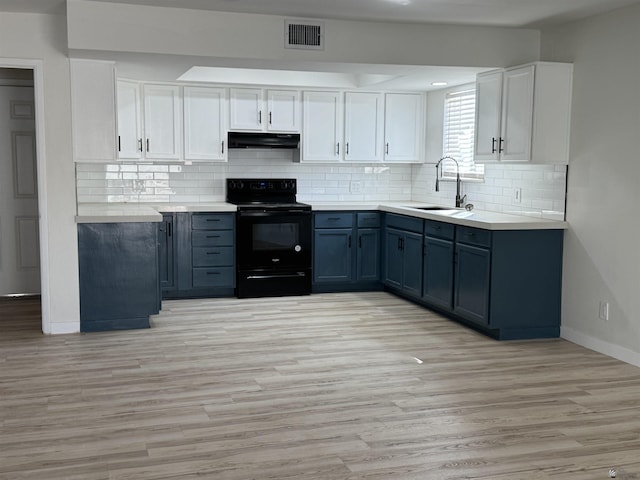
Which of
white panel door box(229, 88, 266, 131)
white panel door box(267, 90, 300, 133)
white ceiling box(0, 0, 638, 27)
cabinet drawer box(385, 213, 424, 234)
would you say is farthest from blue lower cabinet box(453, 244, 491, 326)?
white panel door box(229, 88, 266, 131)

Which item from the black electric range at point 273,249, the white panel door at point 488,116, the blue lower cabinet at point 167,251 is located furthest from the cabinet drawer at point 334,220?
the white panel door at point 488,116

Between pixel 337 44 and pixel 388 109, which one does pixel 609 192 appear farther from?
pixel 388 109

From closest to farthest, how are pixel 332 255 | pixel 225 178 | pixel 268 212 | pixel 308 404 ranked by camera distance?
1. pixel 308 404
2. pixel 268 212
3. pixel 332 255
4. pixel 225 178

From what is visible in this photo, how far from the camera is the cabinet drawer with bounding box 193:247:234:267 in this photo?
692cm

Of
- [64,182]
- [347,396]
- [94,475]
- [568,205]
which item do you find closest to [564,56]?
[568,205]

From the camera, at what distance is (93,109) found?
Answer: 17.8ft

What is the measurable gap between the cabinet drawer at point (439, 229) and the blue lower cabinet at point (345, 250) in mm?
1089

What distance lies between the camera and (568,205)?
5.49 meters

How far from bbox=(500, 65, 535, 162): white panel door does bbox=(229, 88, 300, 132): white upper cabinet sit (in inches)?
95.9

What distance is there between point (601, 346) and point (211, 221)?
12.3ft

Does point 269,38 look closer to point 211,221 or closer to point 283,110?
point 283,110

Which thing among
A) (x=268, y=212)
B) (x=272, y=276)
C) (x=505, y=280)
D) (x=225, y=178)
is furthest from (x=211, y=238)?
(x=505, y=280)

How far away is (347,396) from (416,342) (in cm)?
139

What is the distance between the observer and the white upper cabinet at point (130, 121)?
6715 millimetres
